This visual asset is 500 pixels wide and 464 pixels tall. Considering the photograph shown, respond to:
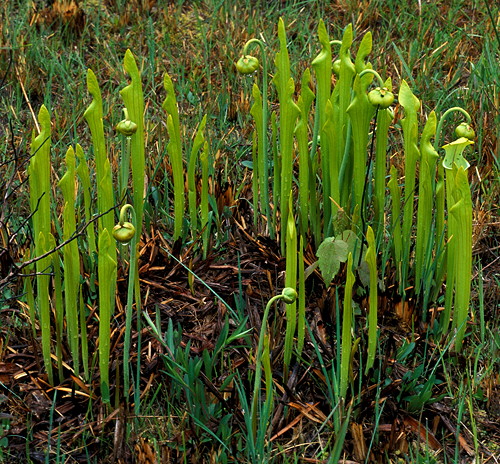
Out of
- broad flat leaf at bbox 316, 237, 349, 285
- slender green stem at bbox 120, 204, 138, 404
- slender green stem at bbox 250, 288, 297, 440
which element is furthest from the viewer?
broad flat leaf at bbox 316, 237, 349, 285

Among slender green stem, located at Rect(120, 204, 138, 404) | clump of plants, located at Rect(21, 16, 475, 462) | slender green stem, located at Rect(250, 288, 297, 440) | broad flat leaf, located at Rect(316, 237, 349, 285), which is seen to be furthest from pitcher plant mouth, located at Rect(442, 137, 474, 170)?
slender green stem, located at Rect(120, 204, 138, 404)

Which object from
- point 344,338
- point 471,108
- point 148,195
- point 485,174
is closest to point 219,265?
Answer: point 148,195

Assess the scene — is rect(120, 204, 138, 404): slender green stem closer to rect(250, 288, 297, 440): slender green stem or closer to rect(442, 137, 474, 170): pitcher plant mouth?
rect(250, 288, 297, 440): slender green stem

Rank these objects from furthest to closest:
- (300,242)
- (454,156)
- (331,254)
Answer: (331,254), (454,156), (300,242)

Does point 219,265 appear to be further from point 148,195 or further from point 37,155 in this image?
point 37,155

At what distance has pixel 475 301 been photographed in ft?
7.89

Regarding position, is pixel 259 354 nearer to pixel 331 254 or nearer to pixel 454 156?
pixel 331 254

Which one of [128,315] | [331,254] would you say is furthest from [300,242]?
[128,315]

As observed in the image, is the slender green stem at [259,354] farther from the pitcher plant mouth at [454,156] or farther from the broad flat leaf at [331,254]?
the pitcher plant mouth at [454,156]

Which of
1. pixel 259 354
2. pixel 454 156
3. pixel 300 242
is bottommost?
pixel 259 354

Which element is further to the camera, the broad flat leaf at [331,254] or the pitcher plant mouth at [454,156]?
the broad flat leaf at [331,254]

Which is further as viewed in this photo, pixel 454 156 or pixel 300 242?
pixel 454 156

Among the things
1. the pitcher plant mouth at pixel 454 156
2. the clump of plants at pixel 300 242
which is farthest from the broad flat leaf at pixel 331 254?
the pitcher plant mouth at pixel 454 156

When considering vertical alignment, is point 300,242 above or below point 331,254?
above
